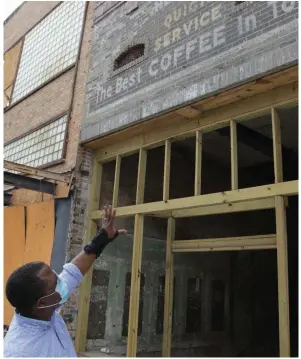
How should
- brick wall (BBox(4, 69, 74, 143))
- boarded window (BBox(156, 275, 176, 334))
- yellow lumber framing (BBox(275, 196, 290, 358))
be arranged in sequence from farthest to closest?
1. brick wall (BBox(4, 69, 74, 143))
2. boarded window (BBox(156, 275, 176, 334))
3. yellow lumber framing (BBox(275, 196, 290, 358))

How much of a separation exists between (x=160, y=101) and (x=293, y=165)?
383 cm

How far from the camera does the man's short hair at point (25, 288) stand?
6.73 ft

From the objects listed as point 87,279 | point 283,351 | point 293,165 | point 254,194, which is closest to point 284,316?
point 283,351

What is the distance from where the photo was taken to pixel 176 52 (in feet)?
18.5

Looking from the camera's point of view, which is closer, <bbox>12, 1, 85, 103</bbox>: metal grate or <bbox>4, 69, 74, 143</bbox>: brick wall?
<bbox>4, 69, 74, 143</bbox>: brick wall

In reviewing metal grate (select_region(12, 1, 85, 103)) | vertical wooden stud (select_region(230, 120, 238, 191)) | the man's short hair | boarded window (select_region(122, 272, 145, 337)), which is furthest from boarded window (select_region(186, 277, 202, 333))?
metal grate (select_region(12, 1, 85, 103))

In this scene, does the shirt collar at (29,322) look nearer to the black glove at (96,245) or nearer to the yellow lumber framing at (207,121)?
the black glove at (96,245)

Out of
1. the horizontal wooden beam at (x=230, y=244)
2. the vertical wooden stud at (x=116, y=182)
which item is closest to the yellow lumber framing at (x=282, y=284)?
the horizontal wooden beam at (x=230, y=244)

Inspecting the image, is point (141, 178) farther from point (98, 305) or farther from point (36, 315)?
point (36, 315)

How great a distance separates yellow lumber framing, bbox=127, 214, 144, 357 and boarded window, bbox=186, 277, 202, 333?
1.53 m

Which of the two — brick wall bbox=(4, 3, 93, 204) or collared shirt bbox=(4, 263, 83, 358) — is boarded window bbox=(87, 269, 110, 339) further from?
collared shirt bbox=(4, 263, 83, 358)

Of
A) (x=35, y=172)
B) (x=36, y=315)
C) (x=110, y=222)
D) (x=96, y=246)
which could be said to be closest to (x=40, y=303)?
(x=36, y=315)

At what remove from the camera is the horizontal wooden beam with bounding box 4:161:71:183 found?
6.13m

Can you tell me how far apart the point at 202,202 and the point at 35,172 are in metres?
3.03
